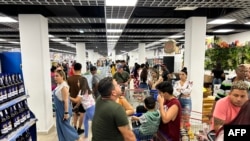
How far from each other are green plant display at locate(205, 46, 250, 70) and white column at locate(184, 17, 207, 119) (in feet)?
6.17

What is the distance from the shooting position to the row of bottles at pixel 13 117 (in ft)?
9.81

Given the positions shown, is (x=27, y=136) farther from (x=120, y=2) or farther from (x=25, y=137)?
(x=120, y=2)

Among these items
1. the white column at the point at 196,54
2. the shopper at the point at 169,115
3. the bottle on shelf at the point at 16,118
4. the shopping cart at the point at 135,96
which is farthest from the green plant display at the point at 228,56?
the bottle on shelf at the point at 16,118

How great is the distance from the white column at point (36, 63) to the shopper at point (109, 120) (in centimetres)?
367

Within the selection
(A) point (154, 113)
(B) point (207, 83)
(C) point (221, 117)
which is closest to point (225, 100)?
(C) point (221, 117)

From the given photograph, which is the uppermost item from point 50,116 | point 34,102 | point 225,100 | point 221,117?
point 225,100

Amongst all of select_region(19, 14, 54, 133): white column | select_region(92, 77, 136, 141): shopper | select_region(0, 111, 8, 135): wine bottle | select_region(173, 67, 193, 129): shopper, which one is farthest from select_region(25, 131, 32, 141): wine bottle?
select_region(173, 67, 193, 129): shopper

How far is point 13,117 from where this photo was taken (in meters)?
3.27

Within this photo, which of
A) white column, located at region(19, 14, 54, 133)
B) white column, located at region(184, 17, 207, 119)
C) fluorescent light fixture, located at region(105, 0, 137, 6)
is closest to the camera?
fluorescent light fixture, located at region(105, 0, 137, 6)

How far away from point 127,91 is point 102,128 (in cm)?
363

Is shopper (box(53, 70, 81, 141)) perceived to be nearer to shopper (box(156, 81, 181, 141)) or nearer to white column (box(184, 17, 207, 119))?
shopper (box(156, 81, 181, 141))

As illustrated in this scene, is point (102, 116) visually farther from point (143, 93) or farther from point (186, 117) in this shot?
point (143, 93)

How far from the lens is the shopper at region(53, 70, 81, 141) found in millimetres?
4129

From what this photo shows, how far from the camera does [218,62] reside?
8.09m
